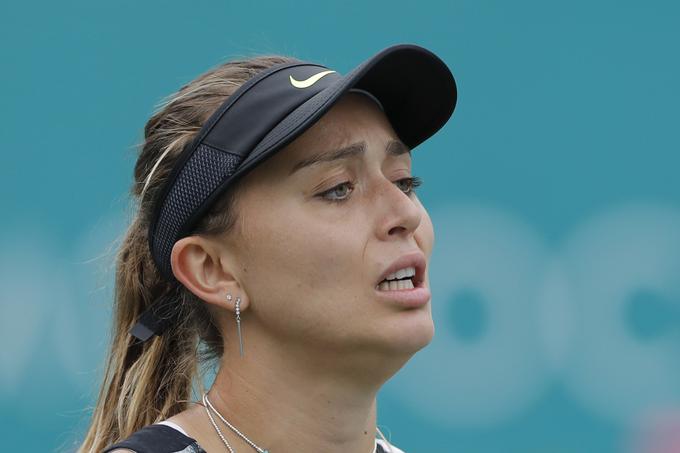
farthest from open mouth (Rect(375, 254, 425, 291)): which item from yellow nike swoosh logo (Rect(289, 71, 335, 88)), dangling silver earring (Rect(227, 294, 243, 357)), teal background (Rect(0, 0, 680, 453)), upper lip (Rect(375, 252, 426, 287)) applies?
teal background (Rect(0, 0, 680, 453))

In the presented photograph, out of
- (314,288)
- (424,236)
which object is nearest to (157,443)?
(314,288)

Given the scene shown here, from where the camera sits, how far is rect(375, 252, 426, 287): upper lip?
1765 millimetres

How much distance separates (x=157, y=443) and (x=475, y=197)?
6.43ft

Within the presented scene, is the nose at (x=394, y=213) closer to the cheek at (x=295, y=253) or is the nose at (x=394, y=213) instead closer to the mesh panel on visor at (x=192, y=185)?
the cheek at (x=295, y=253)

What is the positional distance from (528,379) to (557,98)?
1002 millimetres

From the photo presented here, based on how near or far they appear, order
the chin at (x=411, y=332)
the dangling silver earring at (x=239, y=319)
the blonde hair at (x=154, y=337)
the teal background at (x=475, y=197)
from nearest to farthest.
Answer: the chin at (x=411, y=332)
the dangling silver earring at (x=239, y=319)
the blonde hair at (x=154, y=337)
the teal background at (x=475, y=197)

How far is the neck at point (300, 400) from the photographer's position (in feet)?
6.01

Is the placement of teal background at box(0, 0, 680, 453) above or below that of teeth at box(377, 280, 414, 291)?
above

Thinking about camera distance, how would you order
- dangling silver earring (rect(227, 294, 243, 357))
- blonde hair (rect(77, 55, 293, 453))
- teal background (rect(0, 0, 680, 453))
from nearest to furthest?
1. dangling silver earring (rect(227, 294, 243, 357))
2. blonde hair (rect(77, 55, 293, 453))
3. teal background (rect(0, 0, 680, 453))

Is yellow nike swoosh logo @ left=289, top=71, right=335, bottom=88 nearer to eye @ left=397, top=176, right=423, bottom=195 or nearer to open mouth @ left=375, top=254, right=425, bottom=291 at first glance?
eye @ left=397, top=176, right=423, bottom=195

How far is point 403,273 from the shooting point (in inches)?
71.0

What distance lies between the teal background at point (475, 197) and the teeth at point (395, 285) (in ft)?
5.35

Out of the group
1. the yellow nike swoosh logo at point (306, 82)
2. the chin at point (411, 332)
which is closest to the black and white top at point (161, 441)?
the chin at point (411, 332)

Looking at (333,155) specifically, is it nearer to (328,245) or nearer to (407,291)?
(328,245)
